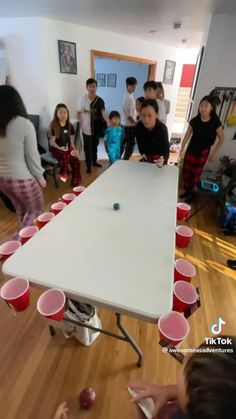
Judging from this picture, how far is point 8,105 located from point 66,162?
1.89m

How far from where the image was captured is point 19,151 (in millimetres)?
1491

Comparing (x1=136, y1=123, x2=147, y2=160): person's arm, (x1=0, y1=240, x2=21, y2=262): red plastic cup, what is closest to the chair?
(x1=136, y1=123, x2=147, y2=160): person's arm

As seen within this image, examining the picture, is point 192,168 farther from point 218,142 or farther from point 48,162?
point 48,162

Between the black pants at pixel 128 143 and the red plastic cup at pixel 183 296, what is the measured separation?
9.76 ft

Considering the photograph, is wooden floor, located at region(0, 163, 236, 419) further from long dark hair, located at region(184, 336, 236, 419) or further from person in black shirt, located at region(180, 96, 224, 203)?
person in black shirt, located at region(180, 96, 224, 203)

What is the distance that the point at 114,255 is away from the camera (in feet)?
2.95

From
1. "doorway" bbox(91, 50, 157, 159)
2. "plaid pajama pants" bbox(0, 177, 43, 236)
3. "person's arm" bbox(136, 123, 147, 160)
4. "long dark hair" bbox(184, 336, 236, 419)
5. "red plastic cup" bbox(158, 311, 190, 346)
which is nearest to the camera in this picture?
"long dark hair" bbox(184, 336, 236, 419)

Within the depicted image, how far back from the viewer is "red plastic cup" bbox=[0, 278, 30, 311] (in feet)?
2.36

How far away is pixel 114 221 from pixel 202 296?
1083mm

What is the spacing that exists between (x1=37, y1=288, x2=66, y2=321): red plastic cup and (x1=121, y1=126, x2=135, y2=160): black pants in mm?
3036

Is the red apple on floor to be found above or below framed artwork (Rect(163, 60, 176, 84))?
below

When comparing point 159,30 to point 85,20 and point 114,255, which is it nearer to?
point 85,20

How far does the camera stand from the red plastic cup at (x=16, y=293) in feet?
2.36

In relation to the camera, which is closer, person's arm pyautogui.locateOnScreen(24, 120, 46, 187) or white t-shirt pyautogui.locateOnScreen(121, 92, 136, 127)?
person's arm pyautogui.locateOnScreen(24, 120, 46, 187)
